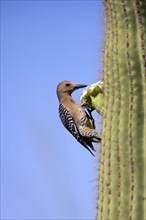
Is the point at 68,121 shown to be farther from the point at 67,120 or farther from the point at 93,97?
the point at 93,97

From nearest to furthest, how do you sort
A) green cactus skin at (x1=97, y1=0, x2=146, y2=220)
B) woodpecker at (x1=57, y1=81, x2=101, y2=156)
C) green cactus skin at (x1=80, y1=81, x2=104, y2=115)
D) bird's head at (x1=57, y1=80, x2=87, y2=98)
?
green cactus skin at (x1=97, y1=0, x2=146, y2=220) < green cactus skin at (x1=80, y1=81, x2=104, y2=115) < woodpecker at (x1=57, y1=81, x2=101, y2=156) < bird's head at (x1=57, y1=80, x2=87, y2=98)

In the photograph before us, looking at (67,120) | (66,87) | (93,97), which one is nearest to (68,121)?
(67,120)

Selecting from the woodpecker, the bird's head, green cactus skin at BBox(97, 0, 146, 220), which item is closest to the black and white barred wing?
the woodpecker

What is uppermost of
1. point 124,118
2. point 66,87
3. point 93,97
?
point 66,87

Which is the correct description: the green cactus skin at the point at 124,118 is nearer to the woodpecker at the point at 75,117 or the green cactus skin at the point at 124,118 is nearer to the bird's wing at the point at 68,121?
the woodpecker at the point at 75,117

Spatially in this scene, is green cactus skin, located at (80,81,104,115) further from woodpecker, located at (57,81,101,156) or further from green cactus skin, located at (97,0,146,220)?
woodpecker, located at (57,81,101,156)

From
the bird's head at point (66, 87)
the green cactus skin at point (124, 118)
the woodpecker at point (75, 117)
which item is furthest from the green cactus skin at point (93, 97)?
the bird's head at point (66, 87)

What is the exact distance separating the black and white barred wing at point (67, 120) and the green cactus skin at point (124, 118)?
4.57 metres

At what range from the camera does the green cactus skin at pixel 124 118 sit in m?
3.00

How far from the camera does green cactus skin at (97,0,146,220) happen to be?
300 centimetres

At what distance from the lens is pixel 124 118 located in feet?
10.1

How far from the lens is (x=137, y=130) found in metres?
3.04

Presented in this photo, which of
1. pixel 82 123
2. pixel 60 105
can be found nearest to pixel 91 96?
pixel 82 123

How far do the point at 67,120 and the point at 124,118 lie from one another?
4905 millimetres
